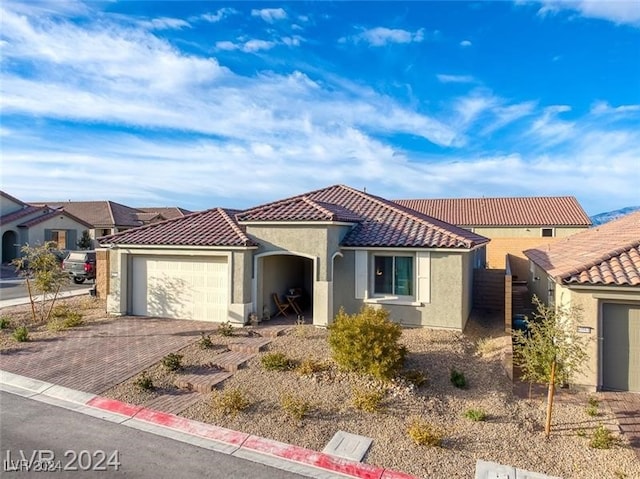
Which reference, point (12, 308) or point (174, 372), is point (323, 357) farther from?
point (12, 308)

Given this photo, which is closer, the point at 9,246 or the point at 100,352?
the point at 100,352

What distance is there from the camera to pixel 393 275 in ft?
51.5

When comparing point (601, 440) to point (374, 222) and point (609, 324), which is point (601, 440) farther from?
point (374, 222)

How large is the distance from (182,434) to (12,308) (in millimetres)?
15879

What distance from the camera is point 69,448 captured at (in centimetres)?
763

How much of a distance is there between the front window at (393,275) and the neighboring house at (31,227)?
3419cm

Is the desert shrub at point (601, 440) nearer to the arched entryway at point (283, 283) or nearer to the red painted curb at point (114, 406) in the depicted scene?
the red painted curb at point (114, 406)

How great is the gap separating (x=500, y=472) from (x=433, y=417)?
194 cm

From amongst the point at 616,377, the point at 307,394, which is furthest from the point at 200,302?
the point at 616,377

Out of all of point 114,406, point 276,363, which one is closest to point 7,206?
point 114,406

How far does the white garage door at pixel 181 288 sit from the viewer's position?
52.9 ft

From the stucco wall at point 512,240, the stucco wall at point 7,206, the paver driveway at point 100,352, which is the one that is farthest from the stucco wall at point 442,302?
the stucco wall at point 7,206

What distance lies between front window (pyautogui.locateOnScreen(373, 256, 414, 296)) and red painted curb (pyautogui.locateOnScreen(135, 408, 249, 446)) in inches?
345

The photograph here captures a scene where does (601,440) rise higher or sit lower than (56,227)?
lower
